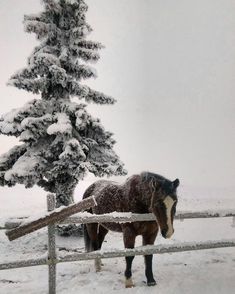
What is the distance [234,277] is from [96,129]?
222 inches

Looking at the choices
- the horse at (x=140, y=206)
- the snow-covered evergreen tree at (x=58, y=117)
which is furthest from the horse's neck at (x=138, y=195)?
the snow-covered evergreen tree at (x=58, y=117)

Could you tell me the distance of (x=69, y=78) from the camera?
1018cm

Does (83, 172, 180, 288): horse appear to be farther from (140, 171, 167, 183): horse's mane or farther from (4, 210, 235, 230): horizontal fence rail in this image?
(4, 210, 235, 230): horizontal fence rail

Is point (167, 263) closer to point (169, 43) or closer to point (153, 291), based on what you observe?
point (153, 291)

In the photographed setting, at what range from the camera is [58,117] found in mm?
9562

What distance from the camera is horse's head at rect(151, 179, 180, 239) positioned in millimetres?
4836

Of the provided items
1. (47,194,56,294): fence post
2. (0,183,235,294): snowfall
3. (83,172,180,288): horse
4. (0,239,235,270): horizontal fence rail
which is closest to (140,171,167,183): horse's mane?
(83,172,180,288): horse

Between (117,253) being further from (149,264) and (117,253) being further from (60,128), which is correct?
(60,128)

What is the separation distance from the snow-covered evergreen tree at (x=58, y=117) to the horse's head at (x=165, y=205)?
4408 mm

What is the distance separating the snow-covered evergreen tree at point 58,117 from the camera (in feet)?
30.6

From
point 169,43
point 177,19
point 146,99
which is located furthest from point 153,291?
point 146,99

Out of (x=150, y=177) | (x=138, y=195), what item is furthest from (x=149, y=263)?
(x=150, y=177)

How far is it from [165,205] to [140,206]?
0.73m

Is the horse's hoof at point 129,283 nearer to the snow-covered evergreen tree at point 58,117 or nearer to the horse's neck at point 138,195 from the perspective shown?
the horse's neck at point 138,195
